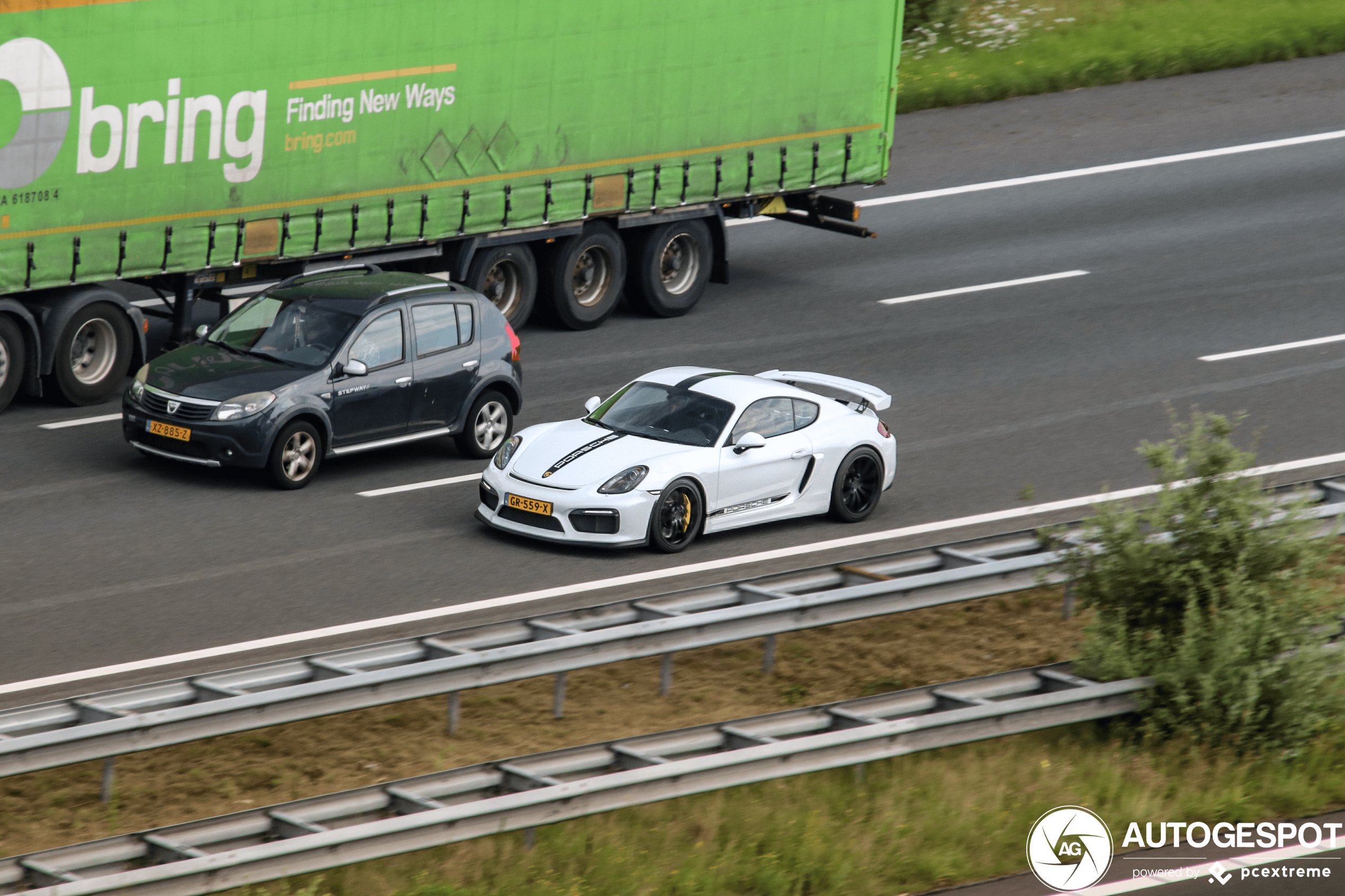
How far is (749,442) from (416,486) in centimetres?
314

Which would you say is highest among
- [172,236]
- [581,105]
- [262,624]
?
[581,105]

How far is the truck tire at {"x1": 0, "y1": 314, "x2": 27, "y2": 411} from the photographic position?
18.0 meters

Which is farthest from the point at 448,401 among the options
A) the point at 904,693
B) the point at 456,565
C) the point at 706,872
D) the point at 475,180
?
the point at 706,872

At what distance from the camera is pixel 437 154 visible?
67.1 ft

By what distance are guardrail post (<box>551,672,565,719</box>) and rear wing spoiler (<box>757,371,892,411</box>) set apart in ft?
17.9

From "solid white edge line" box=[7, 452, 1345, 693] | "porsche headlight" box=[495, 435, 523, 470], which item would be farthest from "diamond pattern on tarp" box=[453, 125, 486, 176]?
"solid white edge line" box=[7, 452, 1345, 693]

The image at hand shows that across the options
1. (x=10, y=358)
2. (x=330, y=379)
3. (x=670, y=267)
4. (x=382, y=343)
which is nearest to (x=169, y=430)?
(x=330, y=379)

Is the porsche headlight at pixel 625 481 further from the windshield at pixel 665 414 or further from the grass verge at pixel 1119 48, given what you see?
the grass verge at pixel 1119 48

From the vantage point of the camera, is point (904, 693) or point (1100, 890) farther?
point (904, 693)

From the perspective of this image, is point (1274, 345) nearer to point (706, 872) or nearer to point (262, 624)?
point (262, 624)

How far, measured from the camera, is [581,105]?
2128 cm

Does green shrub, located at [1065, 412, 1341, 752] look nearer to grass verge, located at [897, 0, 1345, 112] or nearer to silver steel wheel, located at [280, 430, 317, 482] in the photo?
silver steel wheel, located at [280, 430, 317, 482]

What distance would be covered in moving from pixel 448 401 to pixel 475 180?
418cm

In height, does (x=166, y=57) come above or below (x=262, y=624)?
above
